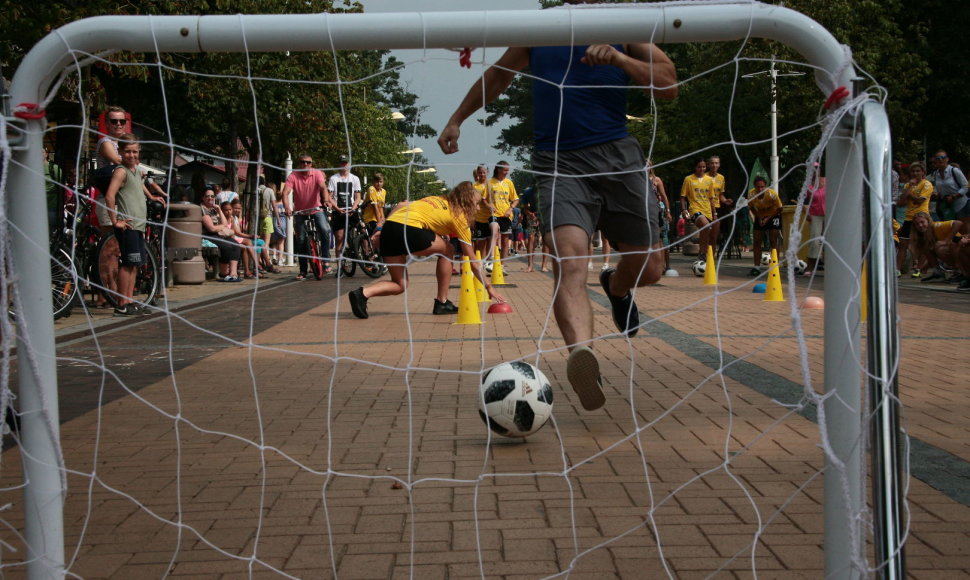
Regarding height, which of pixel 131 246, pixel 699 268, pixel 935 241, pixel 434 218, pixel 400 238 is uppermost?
pixel 434 218

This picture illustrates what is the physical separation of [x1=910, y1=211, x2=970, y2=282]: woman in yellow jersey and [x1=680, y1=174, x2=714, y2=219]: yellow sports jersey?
3222 millimetres

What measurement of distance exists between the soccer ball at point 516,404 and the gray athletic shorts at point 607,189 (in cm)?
75

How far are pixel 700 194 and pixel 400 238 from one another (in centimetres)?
848

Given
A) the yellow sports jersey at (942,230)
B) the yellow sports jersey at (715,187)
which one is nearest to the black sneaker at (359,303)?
the yellow sports jersey at (715,187)

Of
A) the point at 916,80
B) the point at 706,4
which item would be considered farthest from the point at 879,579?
the point at 916,80

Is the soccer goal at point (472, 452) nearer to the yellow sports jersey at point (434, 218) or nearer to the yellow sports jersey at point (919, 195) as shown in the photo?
the yellow sports jersey at point (434, 218)

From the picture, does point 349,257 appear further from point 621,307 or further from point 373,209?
point 621,307

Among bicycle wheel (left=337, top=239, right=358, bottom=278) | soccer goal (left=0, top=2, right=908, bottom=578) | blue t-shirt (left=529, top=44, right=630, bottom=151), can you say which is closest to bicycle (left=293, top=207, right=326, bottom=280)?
bicycle wheel (left=337, top=239, right=358, bottom=278)

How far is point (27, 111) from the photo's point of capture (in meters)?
2.54

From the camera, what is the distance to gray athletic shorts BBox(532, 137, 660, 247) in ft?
15.2

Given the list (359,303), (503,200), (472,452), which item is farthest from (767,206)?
(472,452)

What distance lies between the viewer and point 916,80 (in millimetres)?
24188

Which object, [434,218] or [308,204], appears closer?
[434,218]

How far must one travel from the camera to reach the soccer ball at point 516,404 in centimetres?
434
